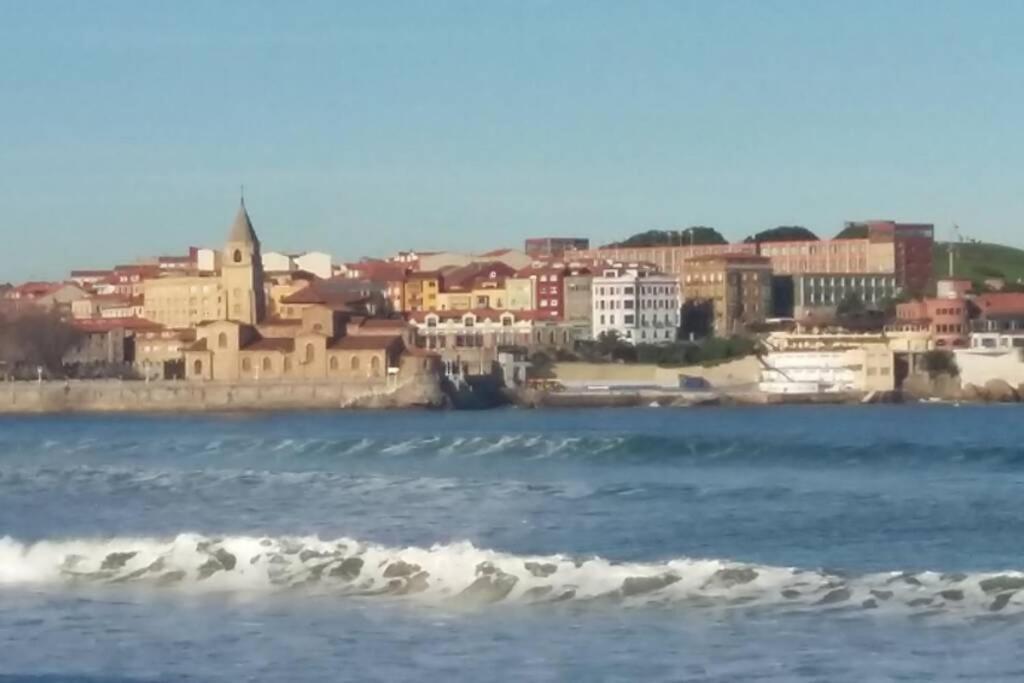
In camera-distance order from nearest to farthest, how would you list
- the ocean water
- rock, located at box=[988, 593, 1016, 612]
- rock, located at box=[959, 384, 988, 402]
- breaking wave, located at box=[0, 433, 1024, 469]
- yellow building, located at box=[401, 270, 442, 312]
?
the ocean water, rock, located at box=[988, 593, 1016, 612], breaking wave, located at box=[0, 433, 1024, 469], rock, located at box=[959, 384, 988, 402], yellow building, located at box=[401, 270, 442, 312]

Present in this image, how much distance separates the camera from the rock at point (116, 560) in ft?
58.4

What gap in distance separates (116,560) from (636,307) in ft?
251

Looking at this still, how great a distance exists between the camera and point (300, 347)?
3088 inches

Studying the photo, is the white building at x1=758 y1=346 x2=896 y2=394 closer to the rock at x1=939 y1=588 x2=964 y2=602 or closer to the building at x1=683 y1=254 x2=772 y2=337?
the building at x1=683 y1=254 x2=772 y2=337

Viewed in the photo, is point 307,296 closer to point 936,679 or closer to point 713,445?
point 713,445

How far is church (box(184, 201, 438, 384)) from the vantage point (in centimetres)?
7738

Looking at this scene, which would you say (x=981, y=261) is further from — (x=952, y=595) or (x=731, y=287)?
(x=952, y=595)

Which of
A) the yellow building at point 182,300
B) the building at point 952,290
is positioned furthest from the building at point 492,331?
the building at point 952,290

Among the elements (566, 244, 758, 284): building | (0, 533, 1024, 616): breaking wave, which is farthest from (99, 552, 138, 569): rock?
(566, 244, 758, 284): building

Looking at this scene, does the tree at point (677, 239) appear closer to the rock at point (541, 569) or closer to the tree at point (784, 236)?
the tree at point (784, 236)

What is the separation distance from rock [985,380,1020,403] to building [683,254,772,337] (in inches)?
803

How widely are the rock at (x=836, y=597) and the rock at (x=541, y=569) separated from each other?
6.84ft

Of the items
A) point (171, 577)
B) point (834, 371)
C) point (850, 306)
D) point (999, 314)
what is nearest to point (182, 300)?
point (850, 306)

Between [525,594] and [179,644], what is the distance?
2.86m
